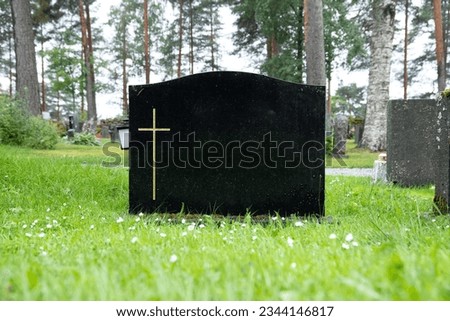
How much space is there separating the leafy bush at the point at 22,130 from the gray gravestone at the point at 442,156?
11.5m

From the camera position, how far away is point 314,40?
10.4 meters

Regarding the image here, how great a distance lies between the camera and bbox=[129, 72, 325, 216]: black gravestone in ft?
14.1

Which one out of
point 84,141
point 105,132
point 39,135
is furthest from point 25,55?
point 105,132

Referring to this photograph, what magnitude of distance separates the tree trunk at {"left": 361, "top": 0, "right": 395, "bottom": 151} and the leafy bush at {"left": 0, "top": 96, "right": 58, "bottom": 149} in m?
10.8

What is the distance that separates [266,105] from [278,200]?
1011 mm

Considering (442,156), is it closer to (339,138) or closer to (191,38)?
(339,138)

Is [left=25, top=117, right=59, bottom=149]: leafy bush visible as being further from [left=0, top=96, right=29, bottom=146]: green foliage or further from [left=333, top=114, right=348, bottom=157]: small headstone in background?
[left=333, top=114, right=348, bottom=157]: small headstone in background

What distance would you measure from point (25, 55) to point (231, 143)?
512 inches

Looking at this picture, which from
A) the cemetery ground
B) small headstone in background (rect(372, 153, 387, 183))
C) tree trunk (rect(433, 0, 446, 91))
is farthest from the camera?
tree trunk (rect(433, 0, 446, 91))

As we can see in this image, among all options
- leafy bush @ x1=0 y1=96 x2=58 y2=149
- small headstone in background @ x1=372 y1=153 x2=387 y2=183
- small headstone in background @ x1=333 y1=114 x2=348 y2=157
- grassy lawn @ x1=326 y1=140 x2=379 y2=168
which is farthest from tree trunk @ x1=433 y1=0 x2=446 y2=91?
leafy bush @ x1=0 y1=96 x2=58 y2=149

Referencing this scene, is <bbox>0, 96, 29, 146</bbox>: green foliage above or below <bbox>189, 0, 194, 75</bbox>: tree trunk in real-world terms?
below

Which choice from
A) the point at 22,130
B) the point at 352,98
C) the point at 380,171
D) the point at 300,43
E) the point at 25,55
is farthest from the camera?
the point at 352,98

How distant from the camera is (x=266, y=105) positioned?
169 inches

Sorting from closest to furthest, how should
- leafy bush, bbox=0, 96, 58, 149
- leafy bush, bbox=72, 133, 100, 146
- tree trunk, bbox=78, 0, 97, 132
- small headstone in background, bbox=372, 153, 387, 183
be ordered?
small headstone in background, bbox=372, 153, 387, 183 → leafy bush, bbox=0, 96, 58, 149 → leafy bush, bbox=72, 133, 100, 146 → tree trunk, bbox=78, 0, 97, 132
